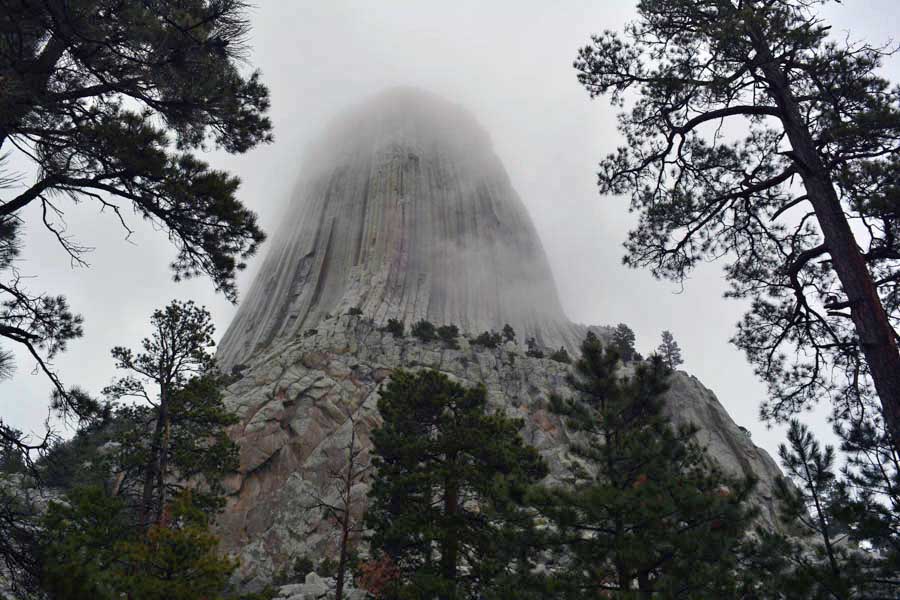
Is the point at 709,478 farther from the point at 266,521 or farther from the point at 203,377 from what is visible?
the point at 266,521

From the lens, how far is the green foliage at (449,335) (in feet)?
165

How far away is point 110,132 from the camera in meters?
6.31

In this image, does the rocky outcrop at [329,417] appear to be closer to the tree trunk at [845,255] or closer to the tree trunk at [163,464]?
the tree trunk at [163,464]

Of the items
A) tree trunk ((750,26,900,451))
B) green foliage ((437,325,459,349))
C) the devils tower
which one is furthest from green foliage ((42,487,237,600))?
green foliage ((437,325,459,349))

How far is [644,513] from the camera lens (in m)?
8.97

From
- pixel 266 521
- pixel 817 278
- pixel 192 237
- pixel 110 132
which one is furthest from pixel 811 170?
pixel 266 521

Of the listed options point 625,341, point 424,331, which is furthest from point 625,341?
point 424,331

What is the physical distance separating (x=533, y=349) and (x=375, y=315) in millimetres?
15433

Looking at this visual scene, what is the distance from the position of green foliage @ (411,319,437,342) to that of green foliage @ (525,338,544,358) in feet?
28.6

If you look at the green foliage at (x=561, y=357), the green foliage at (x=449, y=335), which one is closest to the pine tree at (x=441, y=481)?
the green foliage at (x=449, y=335)

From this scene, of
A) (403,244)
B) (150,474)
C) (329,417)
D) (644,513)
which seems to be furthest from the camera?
(403,244)

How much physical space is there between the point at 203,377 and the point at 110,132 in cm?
1197

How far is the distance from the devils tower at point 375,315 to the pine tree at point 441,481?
7.04 meters

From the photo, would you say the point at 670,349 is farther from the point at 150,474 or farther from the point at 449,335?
the point at 150,474
